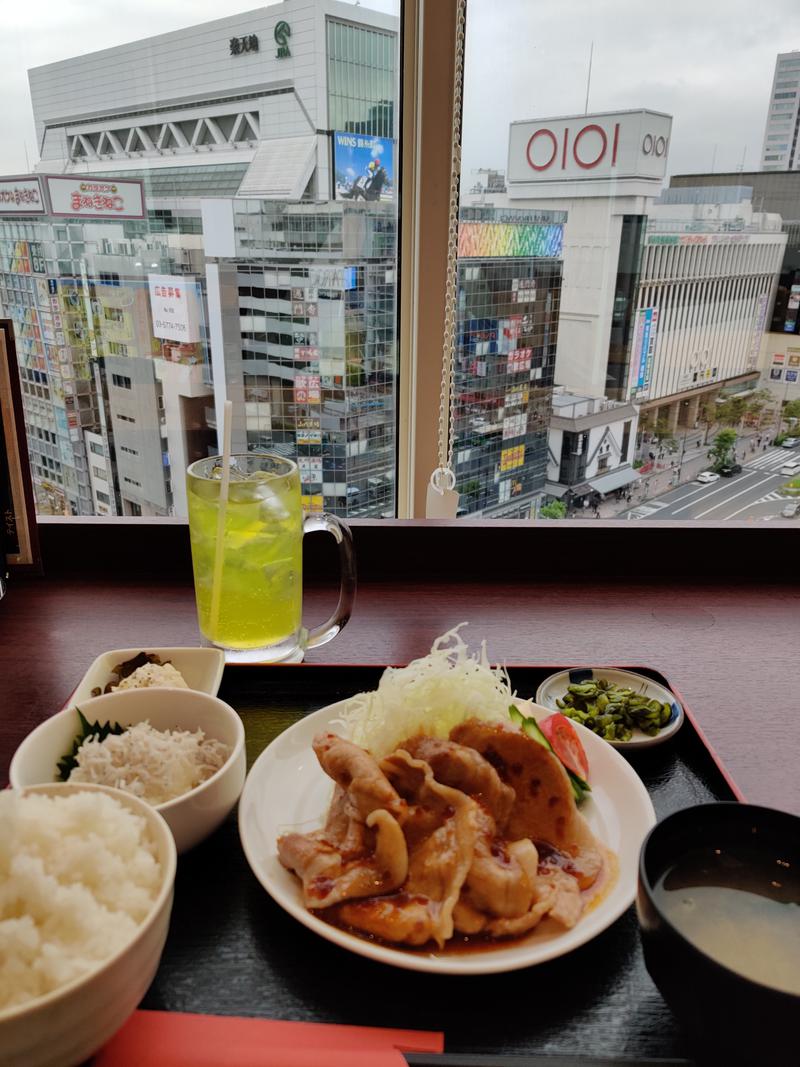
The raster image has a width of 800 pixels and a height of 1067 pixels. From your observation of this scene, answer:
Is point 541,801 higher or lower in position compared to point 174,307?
lower

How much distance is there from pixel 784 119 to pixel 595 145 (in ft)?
1.56

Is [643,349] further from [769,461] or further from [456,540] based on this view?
[456,540]

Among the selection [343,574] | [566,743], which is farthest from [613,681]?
[343,574]

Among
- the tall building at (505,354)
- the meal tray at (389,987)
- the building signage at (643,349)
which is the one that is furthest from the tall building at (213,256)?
the meal tray at (389,987)

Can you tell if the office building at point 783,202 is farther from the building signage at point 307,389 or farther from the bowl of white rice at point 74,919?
the bowl of white rice at point 74,919

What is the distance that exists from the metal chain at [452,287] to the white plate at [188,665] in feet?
3.23

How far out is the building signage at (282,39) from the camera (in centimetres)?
183

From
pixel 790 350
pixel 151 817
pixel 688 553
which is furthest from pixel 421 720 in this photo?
pixel 790 350

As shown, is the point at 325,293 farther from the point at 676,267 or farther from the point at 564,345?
the point at 676,267

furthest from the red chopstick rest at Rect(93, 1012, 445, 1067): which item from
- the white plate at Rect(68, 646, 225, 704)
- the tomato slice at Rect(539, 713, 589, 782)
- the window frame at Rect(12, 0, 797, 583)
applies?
the window frame at Rect(12, 0, 797, 583)

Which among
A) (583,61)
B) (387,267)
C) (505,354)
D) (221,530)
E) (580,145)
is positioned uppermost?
(583,61)

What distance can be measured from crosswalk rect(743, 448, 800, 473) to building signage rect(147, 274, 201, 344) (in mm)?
1552

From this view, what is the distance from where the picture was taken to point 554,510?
7.24 ft

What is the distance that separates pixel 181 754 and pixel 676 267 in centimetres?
174
